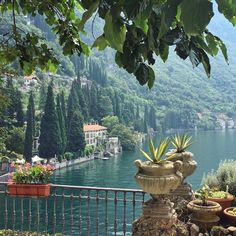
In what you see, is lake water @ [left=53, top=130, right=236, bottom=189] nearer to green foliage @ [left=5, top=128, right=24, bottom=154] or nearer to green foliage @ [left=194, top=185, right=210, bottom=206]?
green foliage @ [left=5, top=128, right=24, bottom=154]

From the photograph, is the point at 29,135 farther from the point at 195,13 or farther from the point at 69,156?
the point at 195,13

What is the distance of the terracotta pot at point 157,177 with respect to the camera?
13.0ft

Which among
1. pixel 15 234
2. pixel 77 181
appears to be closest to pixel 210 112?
pixel 77 181

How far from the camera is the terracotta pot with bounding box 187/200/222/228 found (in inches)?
175

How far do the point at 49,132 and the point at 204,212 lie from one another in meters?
51.9

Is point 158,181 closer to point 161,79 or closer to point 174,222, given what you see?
point 174,222

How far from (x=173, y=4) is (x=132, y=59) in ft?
1.97

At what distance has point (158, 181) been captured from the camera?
3938 millimetres

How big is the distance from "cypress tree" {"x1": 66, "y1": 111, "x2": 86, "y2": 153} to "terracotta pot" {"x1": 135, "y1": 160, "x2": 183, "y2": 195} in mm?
59413

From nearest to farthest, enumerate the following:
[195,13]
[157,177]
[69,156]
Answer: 1. [195,13]
2. [157,177]
3. [69,156]

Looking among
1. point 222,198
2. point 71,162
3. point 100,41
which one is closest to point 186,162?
point 222,198

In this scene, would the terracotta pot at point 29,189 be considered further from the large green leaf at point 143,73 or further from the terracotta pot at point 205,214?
the large green leaf at point 143,73

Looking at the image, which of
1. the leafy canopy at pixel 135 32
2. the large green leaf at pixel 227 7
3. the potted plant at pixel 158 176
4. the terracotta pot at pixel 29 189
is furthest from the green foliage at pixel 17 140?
the large green leaf at pixel 227 7

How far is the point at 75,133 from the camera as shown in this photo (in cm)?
6481
